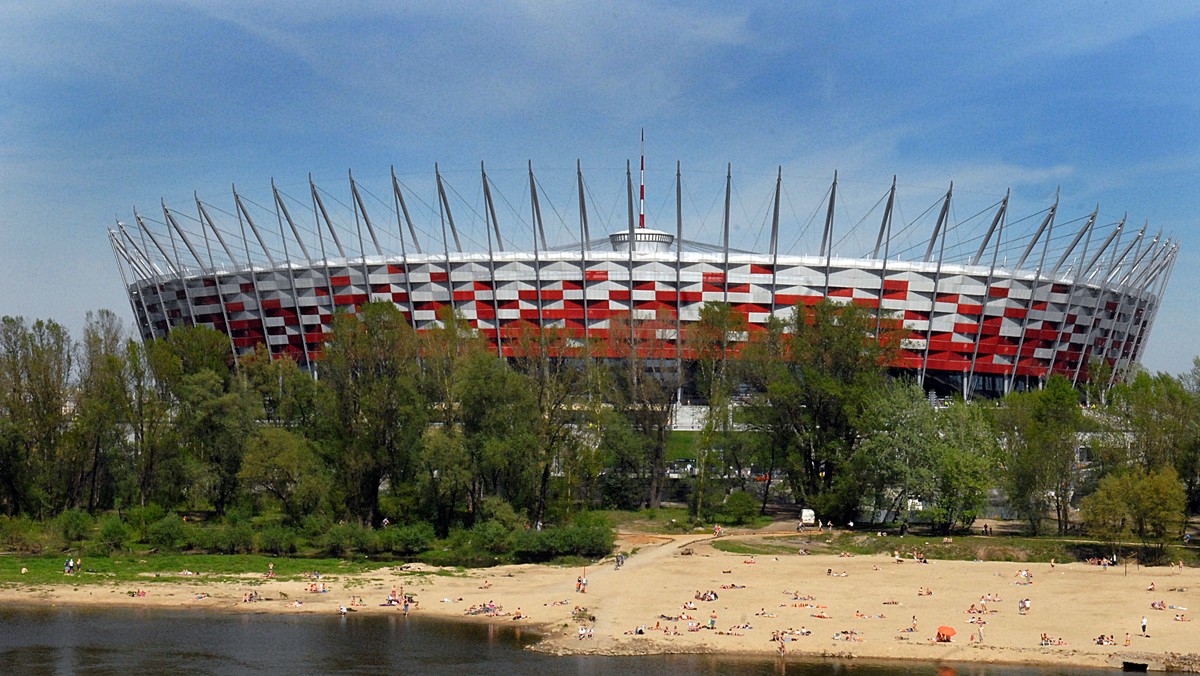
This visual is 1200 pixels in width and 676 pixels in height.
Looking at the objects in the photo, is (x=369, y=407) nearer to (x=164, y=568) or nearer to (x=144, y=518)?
(x=144, y=518)

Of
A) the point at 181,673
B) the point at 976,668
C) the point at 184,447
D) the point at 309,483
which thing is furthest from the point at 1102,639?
the point at 184,447

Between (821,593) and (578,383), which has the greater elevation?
(578,383)

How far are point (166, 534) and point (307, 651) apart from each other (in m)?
19.9

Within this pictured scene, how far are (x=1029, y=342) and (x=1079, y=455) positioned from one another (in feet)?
115

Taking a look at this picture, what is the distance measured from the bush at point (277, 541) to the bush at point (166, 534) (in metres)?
3.71

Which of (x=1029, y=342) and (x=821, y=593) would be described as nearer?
(x=821, y=593)

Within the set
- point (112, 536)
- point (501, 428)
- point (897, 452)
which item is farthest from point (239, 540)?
point (897, 452)

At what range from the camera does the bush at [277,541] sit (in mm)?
47125

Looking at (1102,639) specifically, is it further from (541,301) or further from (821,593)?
(541,301)

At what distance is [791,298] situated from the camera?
8619cm

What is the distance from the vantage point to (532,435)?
4953 cm

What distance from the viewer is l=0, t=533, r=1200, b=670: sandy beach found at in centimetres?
3130

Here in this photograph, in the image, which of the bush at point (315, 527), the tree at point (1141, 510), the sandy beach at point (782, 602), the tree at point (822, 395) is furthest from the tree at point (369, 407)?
the tree at point (1141, 510)

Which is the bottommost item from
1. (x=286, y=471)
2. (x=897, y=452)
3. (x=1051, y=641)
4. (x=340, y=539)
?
(x=1051, y=641)
